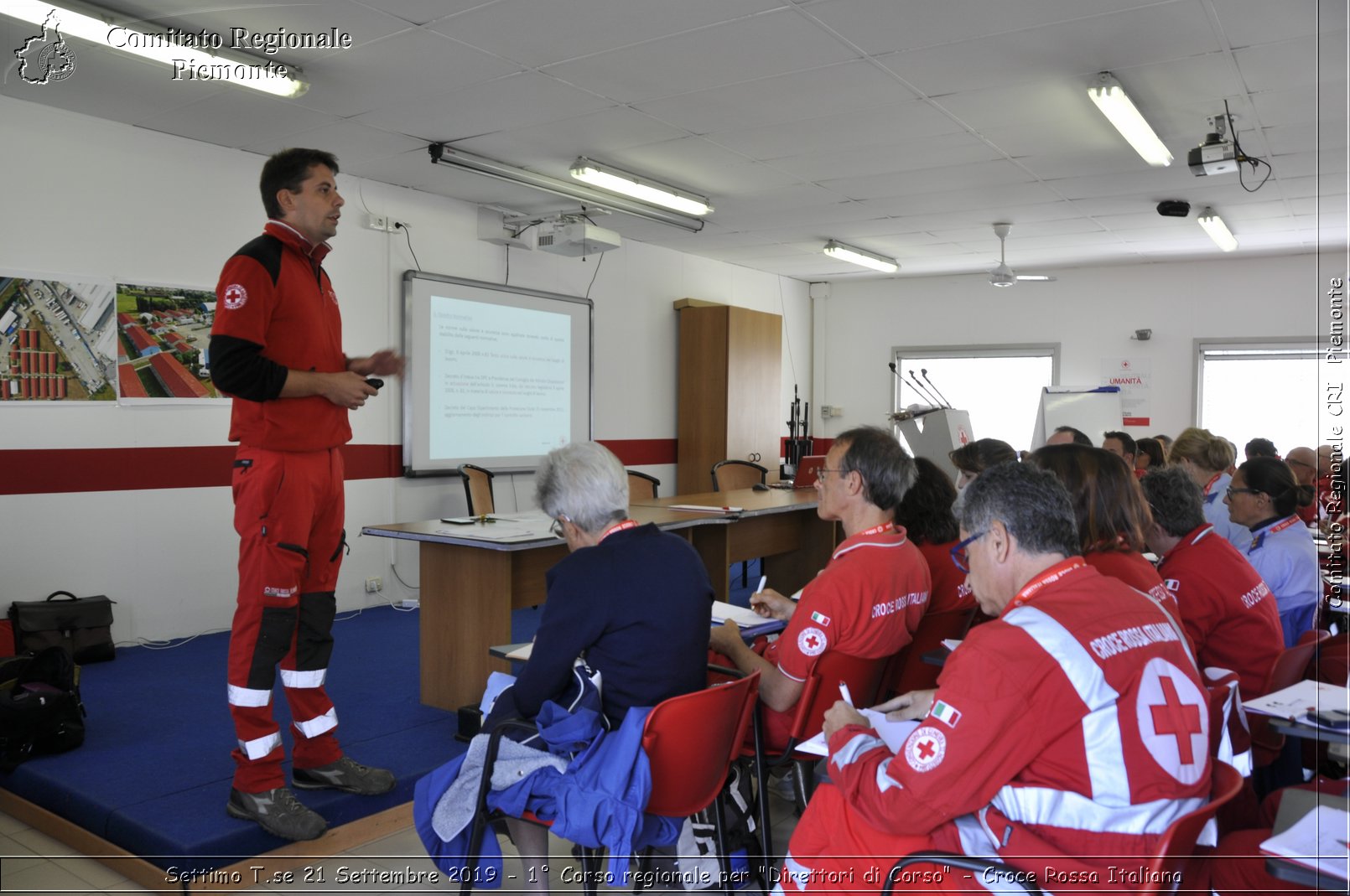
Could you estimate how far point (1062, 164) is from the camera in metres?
6.06

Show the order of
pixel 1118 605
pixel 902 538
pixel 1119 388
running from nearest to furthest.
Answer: pixel 1118 605, pixel 902 538, pixel 1119 388

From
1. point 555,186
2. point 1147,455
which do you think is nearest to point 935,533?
point 1147,455

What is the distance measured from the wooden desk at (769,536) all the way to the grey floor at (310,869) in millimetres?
2385

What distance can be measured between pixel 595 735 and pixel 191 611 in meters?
4.25

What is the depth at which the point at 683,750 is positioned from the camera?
2094mm

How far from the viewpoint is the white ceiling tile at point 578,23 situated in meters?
3.74

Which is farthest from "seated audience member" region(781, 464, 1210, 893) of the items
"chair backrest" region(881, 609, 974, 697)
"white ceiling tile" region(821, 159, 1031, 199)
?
"white ceiling tile" region(821, 159, 1031, 199)

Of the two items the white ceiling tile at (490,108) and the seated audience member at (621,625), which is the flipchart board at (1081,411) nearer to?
the white ceiling tile at (490,108)

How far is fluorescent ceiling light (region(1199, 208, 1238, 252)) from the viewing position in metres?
7.26

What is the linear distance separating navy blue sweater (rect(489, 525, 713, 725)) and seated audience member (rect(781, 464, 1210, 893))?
23.6 inches

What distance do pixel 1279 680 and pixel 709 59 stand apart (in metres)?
3.31

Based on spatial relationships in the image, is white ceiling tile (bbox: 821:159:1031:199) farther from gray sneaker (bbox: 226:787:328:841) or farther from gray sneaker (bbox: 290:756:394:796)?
gray sneaker (bbox: 226:787:328:841)

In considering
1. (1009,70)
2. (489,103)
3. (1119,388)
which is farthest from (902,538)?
(1119,388)

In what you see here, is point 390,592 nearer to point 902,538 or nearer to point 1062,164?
point 902,538
